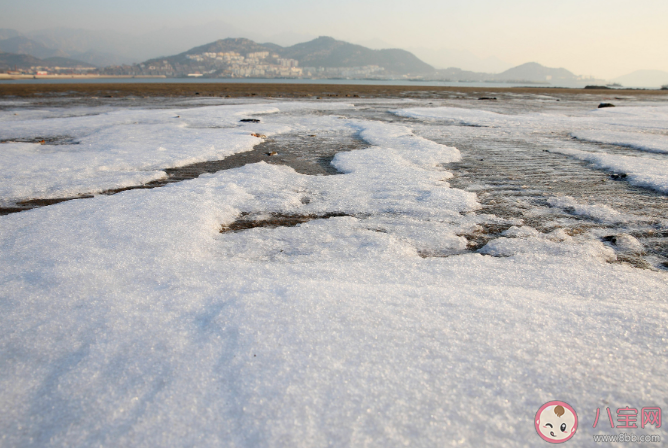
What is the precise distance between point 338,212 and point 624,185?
3.45 metres

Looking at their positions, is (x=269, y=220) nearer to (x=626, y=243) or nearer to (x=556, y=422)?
(x=556, y=422)

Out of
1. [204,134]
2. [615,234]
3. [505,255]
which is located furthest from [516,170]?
[204,134]

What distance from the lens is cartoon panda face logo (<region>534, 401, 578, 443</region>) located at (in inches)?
46.4

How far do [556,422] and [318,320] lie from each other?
0.97 m

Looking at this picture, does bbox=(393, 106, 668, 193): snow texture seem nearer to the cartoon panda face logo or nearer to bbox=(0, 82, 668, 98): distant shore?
the cartoon panda face logo

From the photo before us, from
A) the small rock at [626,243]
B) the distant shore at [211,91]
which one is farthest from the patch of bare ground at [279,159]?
the distant shore at [211,91]

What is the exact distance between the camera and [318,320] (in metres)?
1.67

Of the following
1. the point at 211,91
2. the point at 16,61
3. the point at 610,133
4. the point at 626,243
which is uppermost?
the point at 16,61

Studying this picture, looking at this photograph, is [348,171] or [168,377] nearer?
[168,377]

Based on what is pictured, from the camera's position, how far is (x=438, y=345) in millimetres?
1530

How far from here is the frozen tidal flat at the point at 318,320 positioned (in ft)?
4.09

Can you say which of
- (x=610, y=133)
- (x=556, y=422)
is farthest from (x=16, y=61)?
(x=556, y=422)

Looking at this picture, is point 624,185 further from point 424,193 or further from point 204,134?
point 204,134

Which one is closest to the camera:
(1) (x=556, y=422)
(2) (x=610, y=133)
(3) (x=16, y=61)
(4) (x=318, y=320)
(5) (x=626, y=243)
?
(1) (x=556, y=422)
